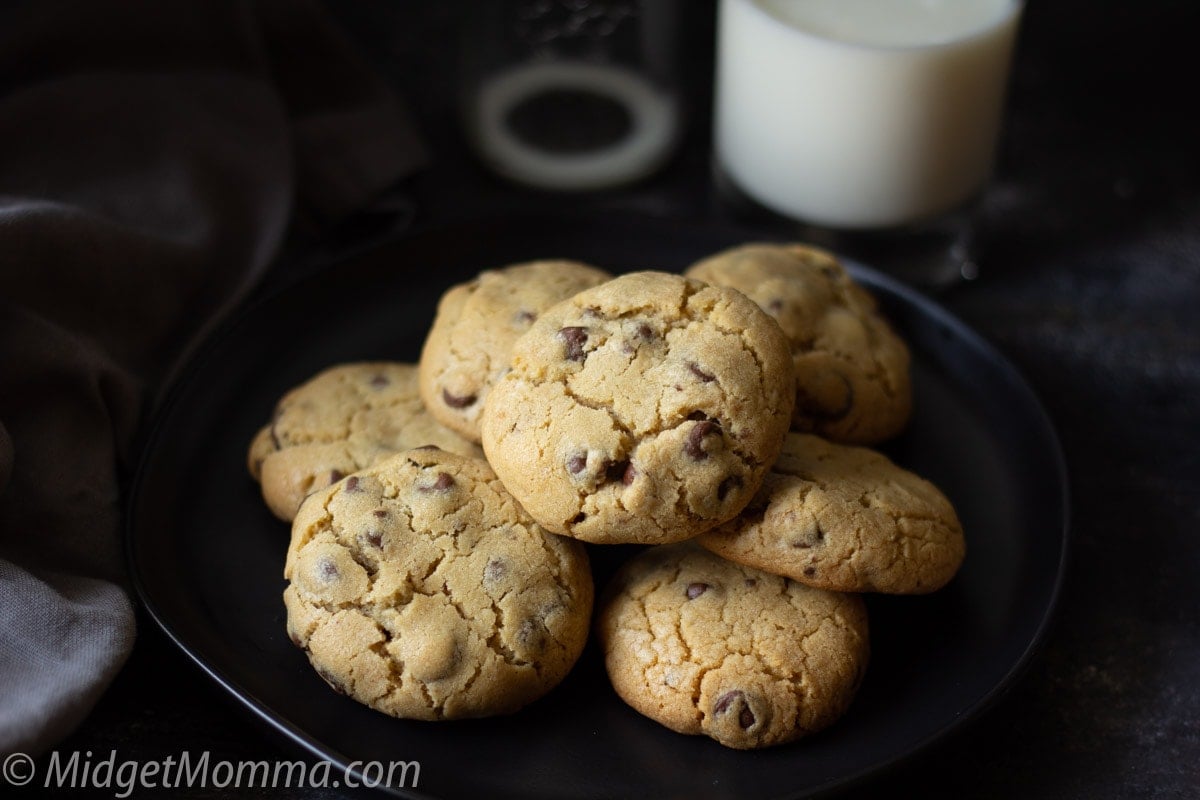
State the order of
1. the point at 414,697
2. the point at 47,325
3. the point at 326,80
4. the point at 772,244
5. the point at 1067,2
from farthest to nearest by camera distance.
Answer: the point at 1067,2, the point at 326,80, the point at 772,244, the point at 47,325, the point at 414,697

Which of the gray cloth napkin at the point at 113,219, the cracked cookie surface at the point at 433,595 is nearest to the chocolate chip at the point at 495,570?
the cracked cookie surface at the point at 433,595

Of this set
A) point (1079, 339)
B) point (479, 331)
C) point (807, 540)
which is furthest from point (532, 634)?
point (1079, 339)

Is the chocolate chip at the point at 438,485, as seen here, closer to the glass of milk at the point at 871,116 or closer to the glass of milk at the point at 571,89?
the glass of milk at the point at 871,116

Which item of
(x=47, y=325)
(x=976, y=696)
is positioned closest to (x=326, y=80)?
(x=47, y=325)

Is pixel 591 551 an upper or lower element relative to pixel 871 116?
lower

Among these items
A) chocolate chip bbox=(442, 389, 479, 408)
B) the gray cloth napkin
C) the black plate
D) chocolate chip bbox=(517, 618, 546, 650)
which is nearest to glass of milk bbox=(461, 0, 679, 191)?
the gray cloth napkin

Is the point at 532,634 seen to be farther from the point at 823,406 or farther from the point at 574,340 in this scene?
the point at 823,406

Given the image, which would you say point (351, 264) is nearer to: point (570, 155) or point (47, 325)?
point (47, 325)
